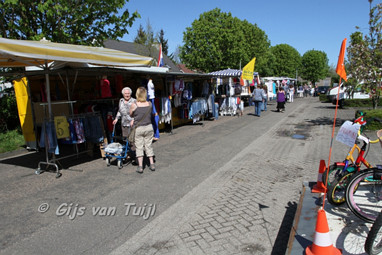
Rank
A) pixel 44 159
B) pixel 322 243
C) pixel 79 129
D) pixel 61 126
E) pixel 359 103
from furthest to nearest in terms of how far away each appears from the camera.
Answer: pixel 359 103
pixel 44 159
pixel 79 129
pixel 61 126
pixel 322 243

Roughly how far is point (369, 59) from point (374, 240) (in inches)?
387

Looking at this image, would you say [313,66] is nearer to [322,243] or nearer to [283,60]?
[283,60]

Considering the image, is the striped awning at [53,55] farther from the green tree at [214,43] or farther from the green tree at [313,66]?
the green tree at [313,66]

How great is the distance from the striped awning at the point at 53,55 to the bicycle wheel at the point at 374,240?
5.71m

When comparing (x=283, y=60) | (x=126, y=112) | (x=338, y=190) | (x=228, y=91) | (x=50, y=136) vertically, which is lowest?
(x=338, y=190)

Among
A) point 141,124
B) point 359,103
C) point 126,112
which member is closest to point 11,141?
point 126,112

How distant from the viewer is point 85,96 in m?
9.92

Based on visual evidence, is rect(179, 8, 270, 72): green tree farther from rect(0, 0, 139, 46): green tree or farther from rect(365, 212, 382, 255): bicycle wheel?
rect(365, 212, 382, 255): bicycle wheel

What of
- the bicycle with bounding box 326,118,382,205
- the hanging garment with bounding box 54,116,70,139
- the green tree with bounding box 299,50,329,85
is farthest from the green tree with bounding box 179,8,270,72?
the green tree with bounding box 299,50,329,85

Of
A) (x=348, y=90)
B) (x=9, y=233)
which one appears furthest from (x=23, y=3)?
(x=348, y=90)

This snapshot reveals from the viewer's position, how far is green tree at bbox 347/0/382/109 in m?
10.4

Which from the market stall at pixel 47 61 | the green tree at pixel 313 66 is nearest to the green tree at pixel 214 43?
the market stall at pixel 47 61

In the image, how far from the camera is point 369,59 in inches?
410

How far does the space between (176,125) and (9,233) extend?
10.3 metres
